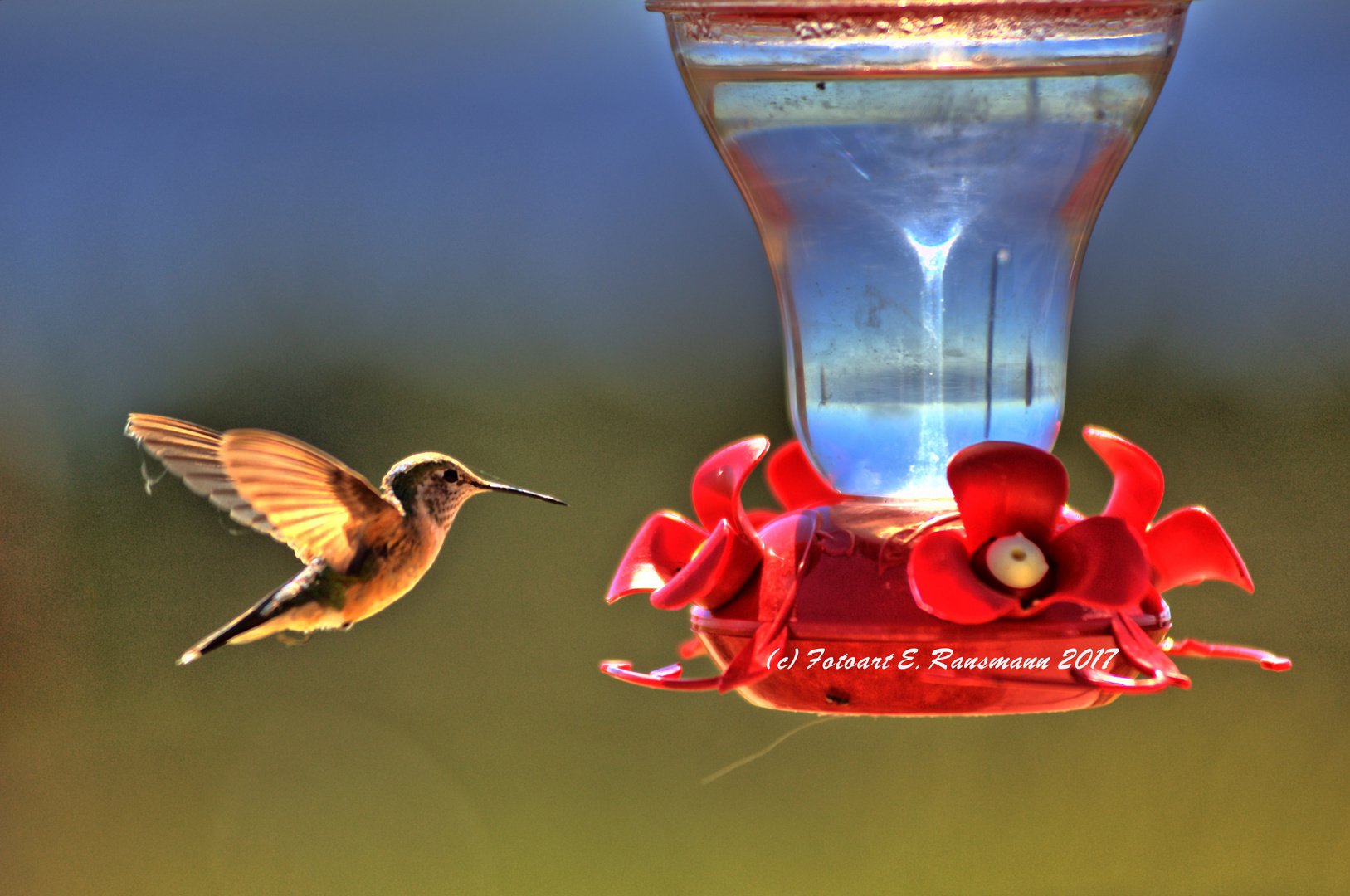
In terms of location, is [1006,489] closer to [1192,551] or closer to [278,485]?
[1192,551]

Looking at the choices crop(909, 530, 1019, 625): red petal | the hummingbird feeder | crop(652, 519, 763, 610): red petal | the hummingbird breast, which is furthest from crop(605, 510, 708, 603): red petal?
crop(909, 530, 1019, 625): red petal

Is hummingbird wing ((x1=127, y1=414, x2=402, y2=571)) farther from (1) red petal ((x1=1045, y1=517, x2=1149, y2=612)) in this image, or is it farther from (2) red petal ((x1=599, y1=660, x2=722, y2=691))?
(1) red petal ((x1=1045, y1=517, x2=1149, y2=612))

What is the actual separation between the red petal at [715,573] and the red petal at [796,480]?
1.49ft

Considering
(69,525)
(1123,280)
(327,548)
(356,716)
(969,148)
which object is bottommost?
(356,716)

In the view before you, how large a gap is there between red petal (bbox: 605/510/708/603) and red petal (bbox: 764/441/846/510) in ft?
0.95

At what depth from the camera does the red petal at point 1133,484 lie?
1.71m

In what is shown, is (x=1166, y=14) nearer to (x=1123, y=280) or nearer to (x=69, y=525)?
(x=1123, y=280)

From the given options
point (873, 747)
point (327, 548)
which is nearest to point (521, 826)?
point (873, 747)

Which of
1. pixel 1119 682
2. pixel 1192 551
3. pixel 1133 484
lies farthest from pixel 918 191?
pixel 1119 682

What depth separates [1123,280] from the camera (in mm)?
5797

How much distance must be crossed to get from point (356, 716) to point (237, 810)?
2.25ft

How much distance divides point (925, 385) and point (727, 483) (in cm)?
35

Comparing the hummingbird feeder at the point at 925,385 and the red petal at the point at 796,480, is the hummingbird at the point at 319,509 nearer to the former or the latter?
the hummingbird feeder at the point at 925,385

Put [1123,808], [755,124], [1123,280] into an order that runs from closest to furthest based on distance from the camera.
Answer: [755,124], [1123,280], [1123,808]
